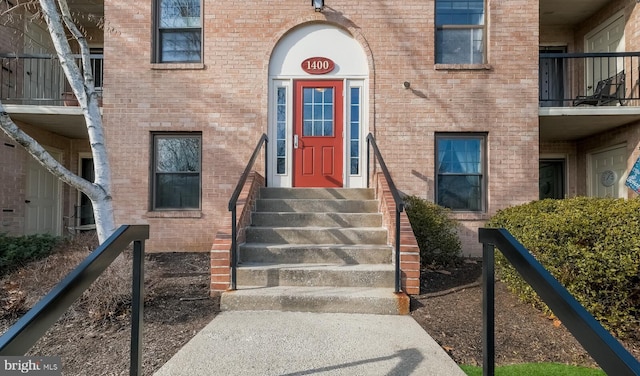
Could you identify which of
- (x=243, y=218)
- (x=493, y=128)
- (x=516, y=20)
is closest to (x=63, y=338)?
(x=243, y=218)

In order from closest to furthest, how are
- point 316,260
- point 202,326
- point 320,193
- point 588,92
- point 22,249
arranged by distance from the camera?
1. point 202,326
2. point 316,260
3. point 22,249
4. point 320,193
5. point 588,92

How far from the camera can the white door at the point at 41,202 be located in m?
8.06

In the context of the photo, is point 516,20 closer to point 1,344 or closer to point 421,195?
point 421,195

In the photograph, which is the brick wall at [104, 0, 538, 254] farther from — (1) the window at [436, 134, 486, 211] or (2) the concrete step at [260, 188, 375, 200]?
(2) the concrete step at [260, 188, 375, 200]

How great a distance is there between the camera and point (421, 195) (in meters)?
6.68

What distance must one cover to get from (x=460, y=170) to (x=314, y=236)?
3473 millimetres

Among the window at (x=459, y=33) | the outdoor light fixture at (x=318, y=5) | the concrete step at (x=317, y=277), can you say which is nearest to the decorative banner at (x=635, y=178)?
the window at (x=459, y=33)

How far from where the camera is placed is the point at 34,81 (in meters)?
8.02

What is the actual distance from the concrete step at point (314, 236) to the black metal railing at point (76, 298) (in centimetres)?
261

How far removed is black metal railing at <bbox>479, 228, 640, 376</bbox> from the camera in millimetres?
1271

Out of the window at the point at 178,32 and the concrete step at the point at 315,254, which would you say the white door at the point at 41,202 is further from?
the concrete step at the point at 315,254

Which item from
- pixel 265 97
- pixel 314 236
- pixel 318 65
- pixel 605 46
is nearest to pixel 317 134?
pixel 265 97

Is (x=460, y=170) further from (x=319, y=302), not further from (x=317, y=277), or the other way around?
(x=319, y=302)

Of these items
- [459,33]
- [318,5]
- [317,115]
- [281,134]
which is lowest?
[281,134]
